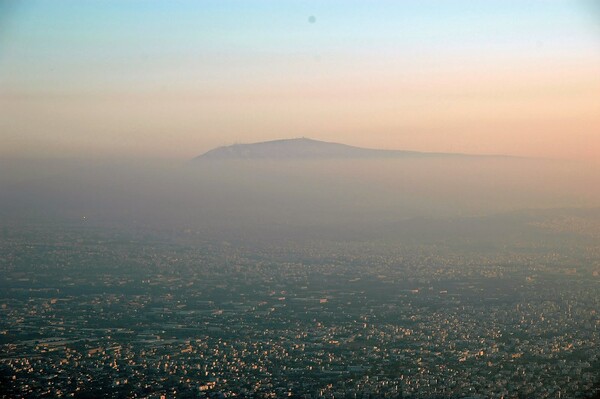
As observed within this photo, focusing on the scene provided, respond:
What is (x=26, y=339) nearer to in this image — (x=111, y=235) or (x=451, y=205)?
(x=111, y=235)

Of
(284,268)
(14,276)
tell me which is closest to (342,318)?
(284,268)

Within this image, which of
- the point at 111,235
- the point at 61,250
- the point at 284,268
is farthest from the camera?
the point at 111,235

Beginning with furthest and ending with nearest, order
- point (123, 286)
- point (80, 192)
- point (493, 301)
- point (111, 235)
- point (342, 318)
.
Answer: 1. point (80, 192)
2. point (111, 235)
3. point (123, 286)
4. point (493, 301)
5. point (342, 318)

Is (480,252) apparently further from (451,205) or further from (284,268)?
(451,205)

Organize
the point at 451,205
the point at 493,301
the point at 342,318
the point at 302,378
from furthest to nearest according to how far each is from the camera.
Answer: the point at 451,205 → the point at 493,301 → the point at 342,318 → the point at 302,378

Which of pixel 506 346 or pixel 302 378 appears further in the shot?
pixel 506 346

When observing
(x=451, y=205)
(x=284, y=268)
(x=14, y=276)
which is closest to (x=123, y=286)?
(x=14, y=276)
